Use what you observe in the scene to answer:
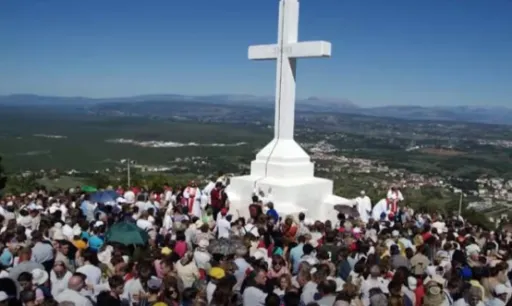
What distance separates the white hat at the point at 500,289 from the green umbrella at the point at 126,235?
5.36 meters

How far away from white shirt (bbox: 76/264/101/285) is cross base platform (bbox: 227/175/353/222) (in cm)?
700

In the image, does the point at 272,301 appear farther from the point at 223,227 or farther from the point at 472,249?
the point at 472,249

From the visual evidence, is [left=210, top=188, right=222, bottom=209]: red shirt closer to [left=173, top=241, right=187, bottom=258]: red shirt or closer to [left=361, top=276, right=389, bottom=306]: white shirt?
[left=173, top=241, right=187, bottom=258]: red shirt

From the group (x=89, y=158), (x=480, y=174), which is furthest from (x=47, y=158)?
(x=480, y=174)

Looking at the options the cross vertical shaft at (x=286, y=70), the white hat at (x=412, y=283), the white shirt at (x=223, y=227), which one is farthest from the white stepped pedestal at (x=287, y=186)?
the white hat at (x=412, y=283)

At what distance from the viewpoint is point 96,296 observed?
21.3ft

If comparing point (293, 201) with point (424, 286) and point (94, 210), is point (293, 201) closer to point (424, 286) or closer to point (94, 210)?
point (94, 210)

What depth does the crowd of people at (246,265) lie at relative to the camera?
6.44m

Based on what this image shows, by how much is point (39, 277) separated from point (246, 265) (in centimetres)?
272

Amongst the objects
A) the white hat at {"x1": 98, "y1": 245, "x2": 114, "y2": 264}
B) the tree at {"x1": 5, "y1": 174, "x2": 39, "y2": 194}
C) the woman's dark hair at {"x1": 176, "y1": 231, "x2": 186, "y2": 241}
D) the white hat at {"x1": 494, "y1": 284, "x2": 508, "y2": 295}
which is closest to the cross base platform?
the woman's dark hair at {"x1": 176, "y1": 231, "x2": 186, "y2": 241}

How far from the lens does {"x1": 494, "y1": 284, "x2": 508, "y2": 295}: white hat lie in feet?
23.6

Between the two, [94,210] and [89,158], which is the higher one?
[94,210]

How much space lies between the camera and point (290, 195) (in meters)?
14.2

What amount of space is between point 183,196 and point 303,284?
7.72 m
